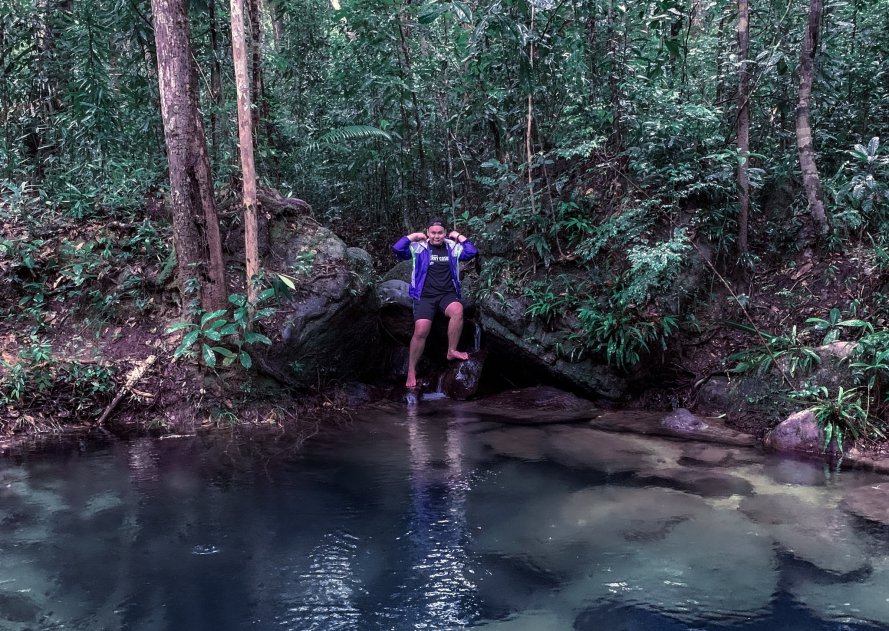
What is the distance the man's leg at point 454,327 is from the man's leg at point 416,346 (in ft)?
0.92

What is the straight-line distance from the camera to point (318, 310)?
26.1 ft

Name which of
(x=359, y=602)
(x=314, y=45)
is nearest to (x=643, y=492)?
(x=359, y=602)

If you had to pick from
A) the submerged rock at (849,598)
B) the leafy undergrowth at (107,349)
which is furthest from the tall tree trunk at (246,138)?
the submerged rock at (849,598)

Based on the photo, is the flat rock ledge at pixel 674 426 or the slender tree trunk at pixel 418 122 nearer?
the flat rock ledge at pixel 674 426

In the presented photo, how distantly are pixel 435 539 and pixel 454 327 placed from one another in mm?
4430

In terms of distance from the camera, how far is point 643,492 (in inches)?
204

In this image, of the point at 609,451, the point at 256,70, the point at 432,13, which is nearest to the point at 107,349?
the point at 256,70

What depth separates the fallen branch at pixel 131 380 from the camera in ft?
Answer: 23.1

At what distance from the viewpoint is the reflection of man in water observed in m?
3.56

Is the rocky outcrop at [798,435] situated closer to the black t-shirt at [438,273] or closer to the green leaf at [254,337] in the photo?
the black t-shirt at [438,273]

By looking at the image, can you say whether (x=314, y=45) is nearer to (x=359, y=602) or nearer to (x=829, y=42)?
(x=829, y=42)

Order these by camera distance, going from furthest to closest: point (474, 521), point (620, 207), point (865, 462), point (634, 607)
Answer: point (620, 207) < point (865, 462) < point (474, 521) < point (634, 607)

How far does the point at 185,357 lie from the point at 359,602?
4.55m

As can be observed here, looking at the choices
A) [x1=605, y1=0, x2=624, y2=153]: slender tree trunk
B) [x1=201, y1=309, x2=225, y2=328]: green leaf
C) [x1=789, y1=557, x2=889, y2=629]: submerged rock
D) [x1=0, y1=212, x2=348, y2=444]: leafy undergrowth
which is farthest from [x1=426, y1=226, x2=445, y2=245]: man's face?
[x1=789, y1=557, x2=889, y2=629]: submerged rock
